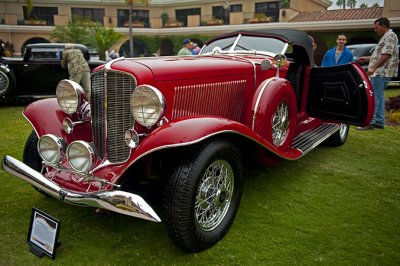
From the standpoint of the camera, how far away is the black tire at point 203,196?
7.10ft

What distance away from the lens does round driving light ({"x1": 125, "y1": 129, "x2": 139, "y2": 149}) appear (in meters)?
2.39

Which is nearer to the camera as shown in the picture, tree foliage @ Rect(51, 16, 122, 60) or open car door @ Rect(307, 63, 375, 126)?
open car door @ Rect(307, 63, 375, 126)

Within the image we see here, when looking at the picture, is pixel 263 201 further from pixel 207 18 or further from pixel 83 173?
pixel 207 18

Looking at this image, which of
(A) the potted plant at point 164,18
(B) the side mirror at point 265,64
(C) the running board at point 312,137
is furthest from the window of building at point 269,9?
(B) the side mirror at point 265,64

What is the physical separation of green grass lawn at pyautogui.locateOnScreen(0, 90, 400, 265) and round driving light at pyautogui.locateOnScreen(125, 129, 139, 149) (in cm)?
76

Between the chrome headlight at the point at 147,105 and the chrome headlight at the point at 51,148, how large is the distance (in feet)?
2.23

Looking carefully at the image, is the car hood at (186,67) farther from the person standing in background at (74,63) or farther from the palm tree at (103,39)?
the palm tree at (103,39)

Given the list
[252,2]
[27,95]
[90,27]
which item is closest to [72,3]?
[90,27]

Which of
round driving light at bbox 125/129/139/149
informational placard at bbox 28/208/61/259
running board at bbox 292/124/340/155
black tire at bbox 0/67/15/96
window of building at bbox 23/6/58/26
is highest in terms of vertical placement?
window of building at bbox 23/6/58/26

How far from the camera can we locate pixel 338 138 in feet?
16.5

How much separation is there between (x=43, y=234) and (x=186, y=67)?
1666 mm

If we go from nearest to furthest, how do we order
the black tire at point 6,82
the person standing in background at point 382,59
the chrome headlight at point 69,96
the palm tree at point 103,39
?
the chrome headlight at point 69,96
the person standing in background at point 382,59
the black tire at point 6,82
the palm tree at point 103,39

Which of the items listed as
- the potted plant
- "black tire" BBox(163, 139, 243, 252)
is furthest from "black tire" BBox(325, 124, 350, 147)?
the potted plant

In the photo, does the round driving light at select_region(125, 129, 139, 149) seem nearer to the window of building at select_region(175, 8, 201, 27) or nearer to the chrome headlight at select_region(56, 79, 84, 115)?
the chrome headlight at select_region(56, 79, 84, 115)
